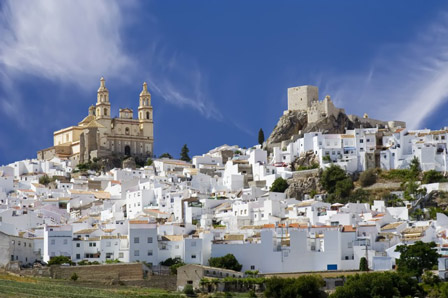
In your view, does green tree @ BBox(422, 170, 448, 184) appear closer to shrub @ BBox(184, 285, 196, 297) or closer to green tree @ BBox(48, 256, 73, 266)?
→ shrub @ BBox(184, 285, 196, 297)

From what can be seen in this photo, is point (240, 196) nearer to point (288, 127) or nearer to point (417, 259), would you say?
point (288, 127)

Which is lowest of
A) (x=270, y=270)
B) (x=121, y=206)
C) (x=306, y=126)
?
(x=270, y=270)

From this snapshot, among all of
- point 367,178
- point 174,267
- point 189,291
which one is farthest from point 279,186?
point 189,291

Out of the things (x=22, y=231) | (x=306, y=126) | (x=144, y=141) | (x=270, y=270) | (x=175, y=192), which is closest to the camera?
(x=270, y=270)

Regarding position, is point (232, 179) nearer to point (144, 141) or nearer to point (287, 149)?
point (287, 149)

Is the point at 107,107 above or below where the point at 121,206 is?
above

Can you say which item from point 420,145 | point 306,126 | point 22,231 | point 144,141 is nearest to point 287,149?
point 306,126
